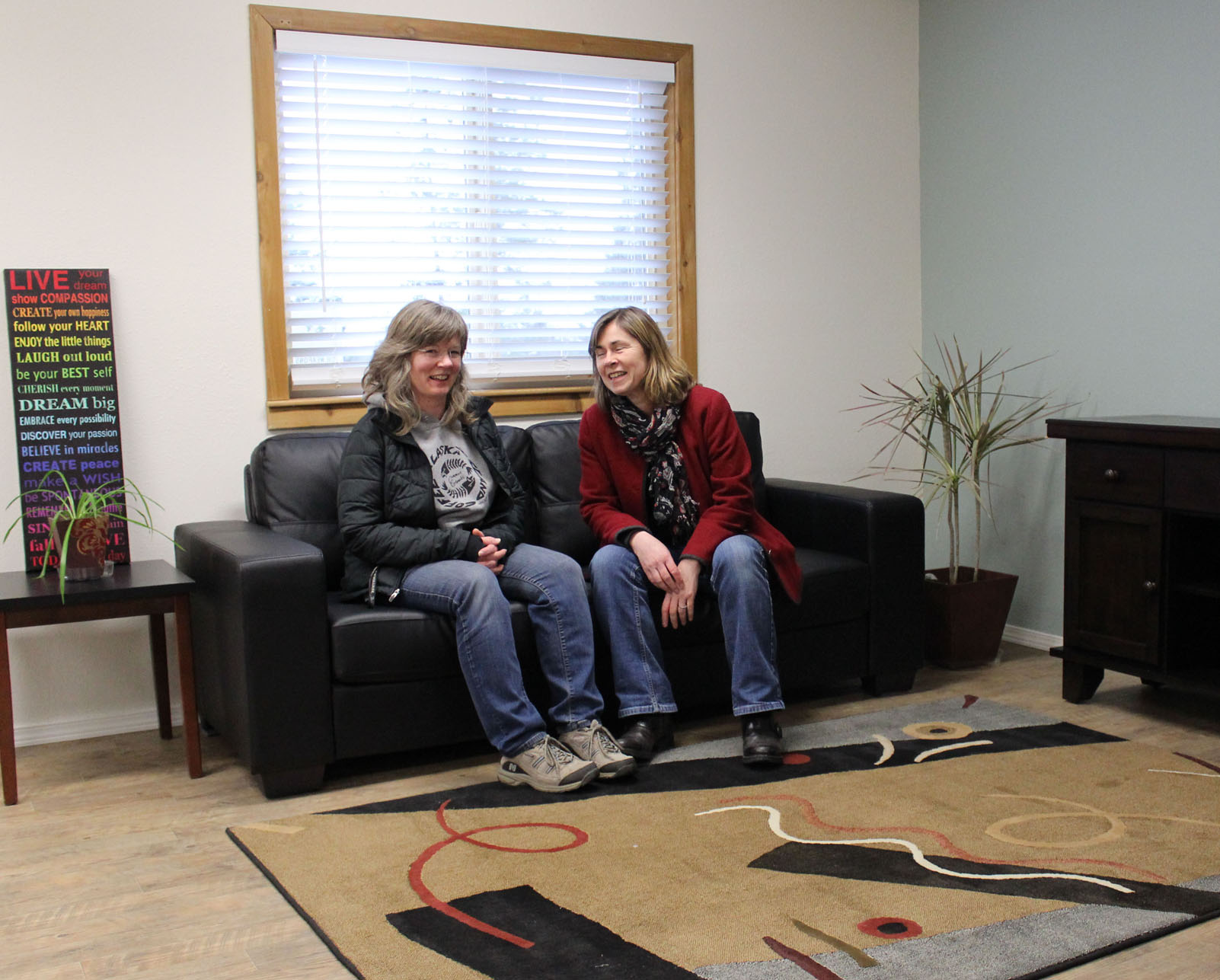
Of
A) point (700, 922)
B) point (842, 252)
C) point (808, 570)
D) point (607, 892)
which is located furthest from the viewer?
point (842, 252)

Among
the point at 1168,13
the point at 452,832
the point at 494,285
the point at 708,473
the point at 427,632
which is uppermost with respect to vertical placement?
the point at 1168,13

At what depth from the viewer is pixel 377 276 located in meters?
3.50

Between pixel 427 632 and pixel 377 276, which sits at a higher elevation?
pixel 377 276

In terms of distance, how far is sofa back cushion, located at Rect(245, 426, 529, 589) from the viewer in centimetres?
310

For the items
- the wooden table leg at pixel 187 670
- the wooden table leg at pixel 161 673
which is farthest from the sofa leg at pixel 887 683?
the wooden table leg at pixel 161 673

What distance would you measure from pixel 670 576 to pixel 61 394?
1.66m

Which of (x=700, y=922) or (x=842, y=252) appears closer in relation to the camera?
(x=700, y=922)

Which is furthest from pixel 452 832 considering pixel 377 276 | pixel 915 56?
pixel 915 56

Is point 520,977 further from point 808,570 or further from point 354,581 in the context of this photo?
point 808,570

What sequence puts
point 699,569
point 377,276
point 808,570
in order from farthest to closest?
point 377,276
point 808,570
point 699,569

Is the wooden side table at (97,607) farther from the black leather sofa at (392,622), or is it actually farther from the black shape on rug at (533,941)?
the black shape on rug at (533,941)

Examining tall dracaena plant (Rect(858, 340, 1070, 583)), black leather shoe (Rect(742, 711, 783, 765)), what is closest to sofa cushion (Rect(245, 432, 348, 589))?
black leather shoe (Rect(742, 711, 783, 765))

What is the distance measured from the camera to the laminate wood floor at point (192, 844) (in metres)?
1.87

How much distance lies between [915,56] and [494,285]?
1874mm
